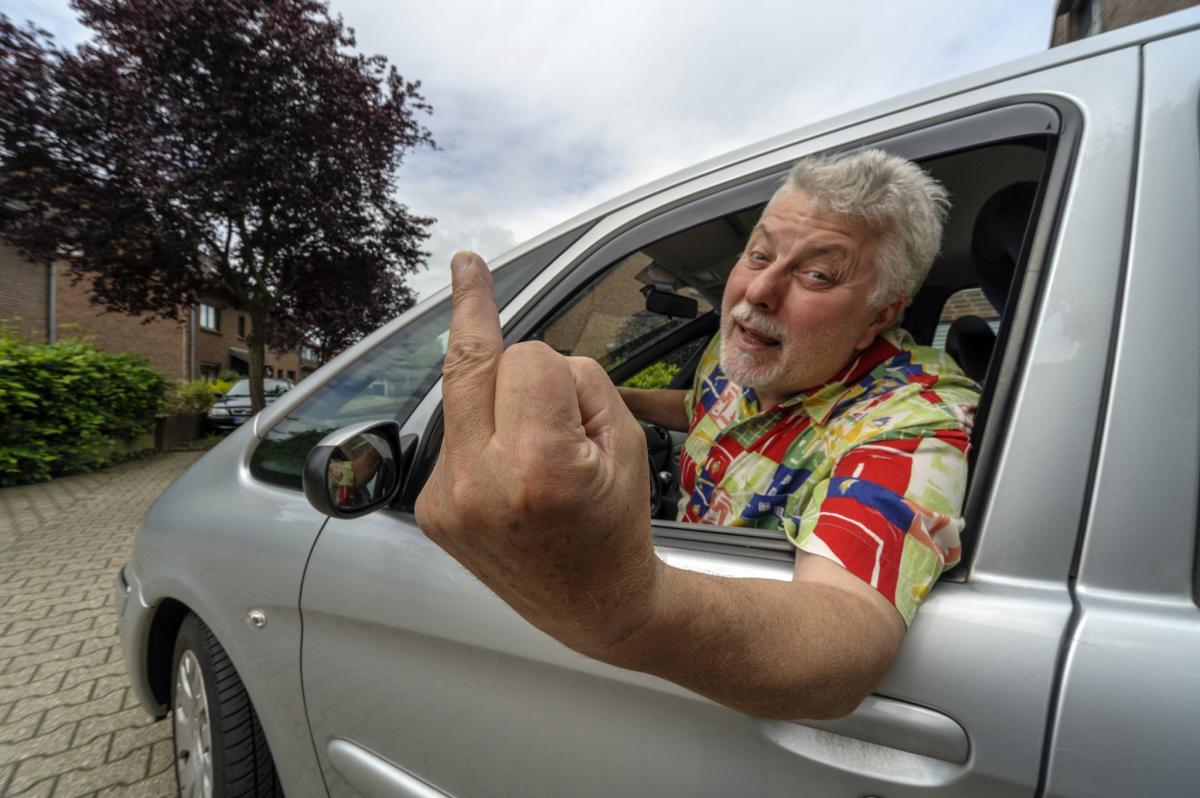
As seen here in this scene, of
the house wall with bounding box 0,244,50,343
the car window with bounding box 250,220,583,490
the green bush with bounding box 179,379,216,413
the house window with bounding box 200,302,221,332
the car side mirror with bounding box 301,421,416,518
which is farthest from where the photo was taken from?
the house window with bounding box 200,302,221,332

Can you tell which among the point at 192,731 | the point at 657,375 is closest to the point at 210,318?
the point at 657,375

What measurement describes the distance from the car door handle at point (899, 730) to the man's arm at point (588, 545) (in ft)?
0.20

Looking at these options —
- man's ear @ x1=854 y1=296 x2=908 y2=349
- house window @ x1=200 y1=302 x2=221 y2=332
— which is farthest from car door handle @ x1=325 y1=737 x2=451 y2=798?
house window @ x1=200 y1=302 x2=221 y2=332

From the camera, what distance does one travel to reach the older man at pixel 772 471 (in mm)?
535

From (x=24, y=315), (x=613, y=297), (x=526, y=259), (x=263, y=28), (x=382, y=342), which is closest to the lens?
(x=526, y=259)

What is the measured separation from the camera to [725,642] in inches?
25.1

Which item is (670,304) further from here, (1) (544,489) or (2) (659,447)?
(1) (544,489)

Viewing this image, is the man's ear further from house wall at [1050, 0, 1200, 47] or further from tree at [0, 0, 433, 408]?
tree at [0, 0, 433, 408]

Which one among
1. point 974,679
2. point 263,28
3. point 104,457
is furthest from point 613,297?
point 104,457

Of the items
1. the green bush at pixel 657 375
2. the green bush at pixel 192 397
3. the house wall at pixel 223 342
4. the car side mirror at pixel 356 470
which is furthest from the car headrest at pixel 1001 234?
the house wall at pixel 223 342

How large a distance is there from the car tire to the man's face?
1.64m

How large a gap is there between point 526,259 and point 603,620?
1109 mm

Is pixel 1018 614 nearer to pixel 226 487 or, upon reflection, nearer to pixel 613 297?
pixel 613 297

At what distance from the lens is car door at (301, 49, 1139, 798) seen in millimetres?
726
